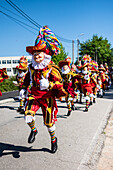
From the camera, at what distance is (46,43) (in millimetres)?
3881

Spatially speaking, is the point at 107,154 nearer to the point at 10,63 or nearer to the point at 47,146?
the point at 47,146

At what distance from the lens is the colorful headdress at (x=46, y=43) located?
3.74 metres

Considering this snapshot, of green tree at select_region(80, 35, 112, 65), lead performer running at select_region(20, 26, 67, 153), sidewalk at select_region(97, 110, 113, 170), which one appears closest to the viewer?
sidewalk at select_region(97, 110, 113, 170)

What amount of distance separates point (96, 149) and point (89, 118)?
294 cm

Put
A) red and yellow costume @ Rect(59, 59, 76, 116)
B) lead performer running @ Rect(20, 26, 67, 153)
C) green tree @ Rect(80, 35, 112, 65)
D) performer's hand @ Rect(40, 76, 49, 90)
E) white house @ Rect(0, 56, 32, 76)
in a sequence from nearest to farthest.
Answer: performer's hand @ Rect(40, 76, 49, 90), lead performer running @ Rect(20, 26, 67, 153), red and yellow costume @ Rect(59, 59, 76, 116), green tree @ Rect(80, 35, 112, 65), white house @ Rect(0, 56, 32, 76)

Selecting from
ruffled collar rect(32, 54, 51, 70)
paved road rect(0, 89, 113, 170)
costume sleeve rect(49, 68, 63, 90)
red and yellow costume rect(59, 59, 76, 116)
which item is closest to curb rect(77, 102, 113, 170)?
paved road rect(0, 89, 113, 170)

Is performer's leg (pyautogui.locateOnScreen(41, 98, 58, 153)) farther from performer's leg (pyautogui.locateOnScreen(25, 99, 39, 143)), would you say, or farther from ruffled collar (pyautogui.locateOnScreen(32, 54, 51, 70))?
ruffled collar (pyautogui.locateOnScreen(32, 54, 51, 70))

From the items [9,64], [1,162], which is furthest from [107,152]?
[9,64]

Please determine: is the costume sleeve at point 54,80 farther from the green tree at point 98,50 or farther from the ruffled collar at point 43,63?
the green tree at point 98,50

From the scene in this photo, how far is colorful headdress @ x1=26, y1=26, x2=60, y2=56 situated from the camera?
3.74 m

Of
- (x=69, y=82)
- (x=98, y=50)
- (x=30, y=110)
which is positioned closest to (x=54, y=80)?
(x=30, y=110)

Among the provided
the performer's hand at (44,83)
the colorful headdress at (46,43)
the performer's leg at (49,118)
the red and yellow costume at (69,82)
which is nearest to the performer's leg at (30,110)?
the performer's leg at (49,118)

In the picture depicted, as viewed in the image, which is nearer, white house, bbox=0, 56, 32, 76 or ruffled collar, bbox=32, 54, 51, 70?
ruffled collar, bbox=32, 54, 51, 70

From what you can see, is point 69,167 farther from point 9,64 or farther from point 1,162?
point 9,64
